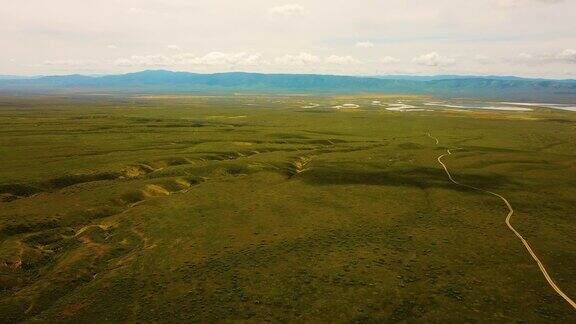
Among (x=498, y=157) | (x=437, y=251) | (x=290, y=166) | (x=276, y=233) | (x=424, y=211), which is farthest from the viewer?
(x=498, y=157)

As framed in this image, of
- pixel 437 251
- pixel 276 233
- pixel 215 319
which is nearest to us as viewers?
pixel 215 319

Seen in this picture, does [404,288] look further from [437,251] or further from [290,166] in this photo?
[290,166]

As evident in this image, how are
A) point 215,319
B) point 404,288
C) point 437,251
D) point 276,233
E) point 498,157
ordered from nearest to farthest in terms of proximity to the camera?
1. point 215,319
2. point 404,288
3. point 437,251
4. point 276,233
5. point 498,157

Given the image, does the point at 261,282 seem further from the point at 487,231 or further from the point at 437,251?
the point at 487,231

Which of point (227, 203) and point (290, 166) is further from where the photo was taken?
point (290, 166)

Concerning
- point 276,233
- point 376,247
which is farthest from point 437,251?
point 276,233

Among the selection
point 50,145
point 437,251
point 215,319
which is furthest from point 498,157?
point 50,145
